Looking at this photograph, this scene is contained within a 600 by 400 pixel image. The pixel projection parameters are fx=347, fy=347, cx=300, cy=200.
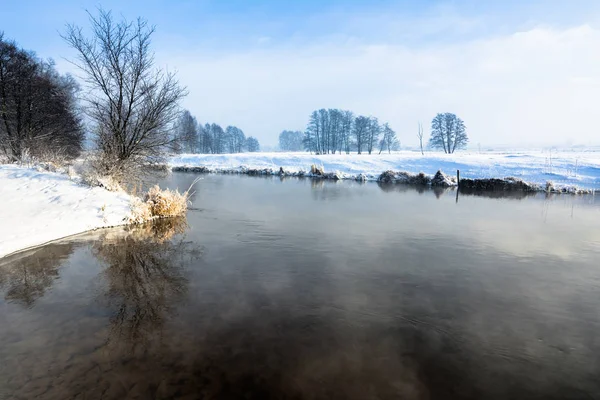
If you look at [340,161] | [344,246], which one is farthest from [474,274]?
[340,161]

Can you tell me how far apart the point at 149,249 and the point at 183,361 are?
6196mm

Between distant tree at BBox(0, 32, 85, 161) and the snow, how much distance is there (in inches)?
324

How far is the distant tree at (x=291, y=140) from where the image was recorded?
452 ft

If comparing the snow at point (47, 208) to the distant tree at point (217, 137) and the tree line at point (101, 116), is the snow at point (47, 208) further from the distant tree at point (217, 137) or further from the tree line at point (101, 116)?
the distant tree at point (217, 137)

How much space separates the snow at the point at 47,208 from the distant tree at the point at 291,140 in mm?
122516

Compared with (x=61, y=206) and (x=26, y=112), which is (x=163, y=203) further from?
(x=26, y=112)

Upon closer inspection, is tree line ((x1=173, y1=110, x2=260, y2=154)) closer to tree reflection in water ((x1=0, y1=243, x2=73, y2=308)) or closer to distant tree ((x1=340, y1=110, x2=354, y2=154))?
distant tree ((x1=340, y1=110, x2=354, y2=154))

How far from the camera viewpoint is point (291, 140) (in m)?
141

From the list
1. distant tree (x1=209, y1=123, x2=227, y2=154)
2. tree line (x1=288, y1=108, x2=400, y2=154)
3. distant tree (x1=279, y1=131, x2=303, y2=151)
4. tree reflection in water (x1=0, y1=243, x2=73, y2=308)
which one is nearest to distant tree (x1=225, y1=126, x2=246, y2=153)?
distant tree (x1=209, y1=123, x2=227, y2=154)

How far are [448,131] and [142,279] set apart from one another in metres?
73.8

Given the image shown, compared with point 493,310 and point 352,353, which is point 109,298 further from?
point 493,310

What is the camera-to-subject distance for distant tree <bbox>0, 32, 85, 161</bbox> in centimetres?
2305

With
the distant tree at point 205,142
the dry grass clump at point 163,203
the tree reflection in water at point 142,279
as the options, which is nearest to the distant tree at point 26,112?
the dry grass clump at point 163,203

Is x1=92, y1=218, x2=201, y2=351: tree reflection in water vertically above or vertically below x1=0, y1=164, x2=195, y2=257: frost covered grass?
below
